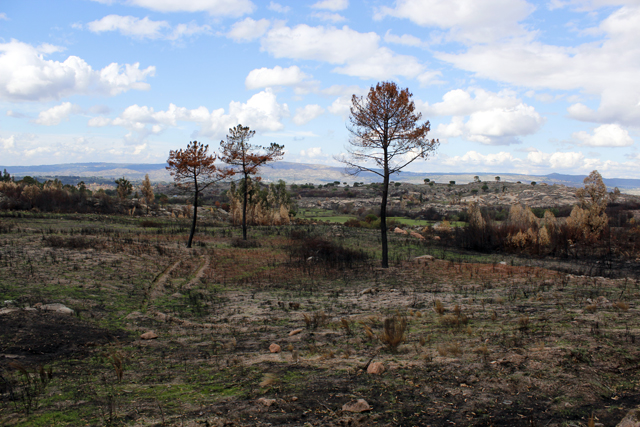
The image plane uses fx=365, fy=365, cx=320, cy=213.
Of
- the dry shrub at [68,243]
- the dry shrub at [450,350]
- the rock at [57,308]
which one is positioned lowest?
the rock at [57,308]

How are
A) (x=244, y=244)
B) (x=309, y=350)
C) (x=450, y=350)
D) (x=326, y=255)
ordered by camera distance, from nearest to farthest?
(x=450, y=350) → (x=309, y=350) → (x=326, y=255) → (x=244, y=244)

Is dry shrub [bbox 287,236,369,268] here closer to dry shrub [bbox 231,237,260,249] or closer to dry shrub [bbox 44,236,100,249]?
dry shrub [bbox 231,237,260,249]

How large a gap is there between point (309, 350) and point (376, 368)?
169 cm

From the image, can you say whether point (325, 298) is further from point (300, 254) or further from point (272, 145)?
point (272, 145)

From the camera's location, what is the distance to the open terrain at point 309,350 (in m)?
4.32

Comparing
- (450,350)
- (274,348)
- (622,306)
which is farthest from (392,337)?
(622,306)

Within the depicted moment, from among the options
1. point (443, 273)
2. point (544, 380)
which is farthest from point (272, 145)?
point (544, 380)

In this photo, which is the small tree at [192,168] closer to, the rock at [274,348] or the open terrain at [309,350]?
the open terrain at [309,350]

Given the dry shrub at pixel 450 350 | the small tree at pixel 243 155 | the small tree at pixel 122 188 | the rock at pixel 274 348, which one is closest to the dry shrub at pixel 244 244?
the small tree at pixel 243 155

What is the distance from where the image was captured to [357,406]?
4.32m

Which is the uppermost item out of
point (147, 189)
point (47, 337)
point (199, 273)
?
point (147, 189)

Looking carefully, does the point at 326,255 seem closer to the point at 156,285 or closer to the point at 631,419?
the point at 156,285

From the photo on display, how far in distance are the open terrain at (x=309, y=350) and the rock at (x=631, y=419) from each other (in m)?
0.17

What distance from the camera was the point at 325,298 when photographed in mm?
11914
